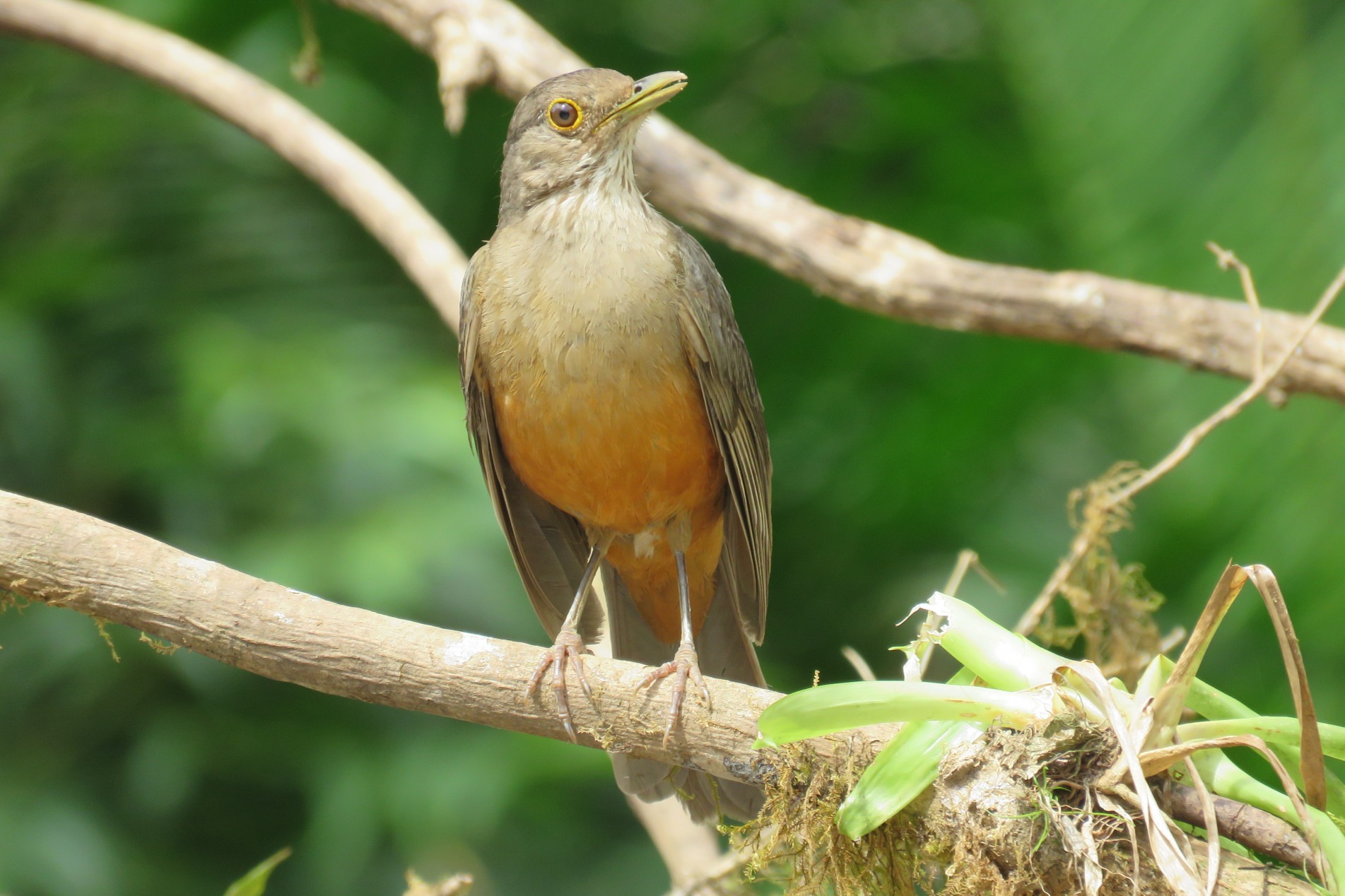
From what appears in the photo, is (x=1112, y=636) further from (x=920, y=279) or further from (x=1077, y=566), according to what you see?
(x=920, y=279)

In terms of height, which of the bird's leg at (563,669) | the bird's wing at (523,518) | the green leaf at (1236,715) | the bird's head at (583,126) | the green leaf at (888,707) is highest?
the bird's head at (583,126)

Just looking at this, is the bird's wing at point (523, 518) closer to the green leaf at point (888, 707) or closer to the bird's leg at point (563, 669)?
the bird's leg at point (563, 669)

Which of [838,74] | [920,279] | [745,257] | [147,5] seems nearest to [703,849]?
[920,279]

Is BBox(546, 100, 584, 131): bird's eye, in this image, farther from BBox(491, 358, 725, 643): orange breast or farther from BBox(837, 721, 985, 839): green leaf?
BBox(837, 721, 985, 839): green leaf

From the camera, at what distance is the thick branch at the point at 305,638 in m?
2.53

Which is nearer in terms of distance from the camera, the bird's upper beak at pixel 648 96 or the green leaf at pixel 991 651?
the green leaf at pixel 991 651

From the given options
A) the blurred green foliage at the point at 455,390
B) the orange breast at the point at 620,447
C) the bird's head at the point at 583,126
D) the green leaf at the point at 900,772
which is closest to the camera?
the green leaf at the point at 900,772

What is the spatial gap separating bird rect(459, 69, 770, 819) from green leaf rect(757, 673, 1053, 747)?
0.91m

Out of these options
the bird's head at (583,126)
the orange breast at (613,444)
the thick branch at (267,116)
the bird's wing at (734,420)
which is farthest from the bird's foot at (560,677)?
the thick branch at (267,116)

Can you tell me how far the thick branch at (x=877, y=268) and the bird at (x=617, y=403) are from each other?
0.98 feet

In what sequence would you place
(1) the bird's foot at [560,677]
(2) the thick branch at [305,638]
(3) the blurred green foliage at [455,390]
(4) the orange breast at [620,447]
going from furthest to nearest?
(3) the blurred green foliage at [455,390] → (4) the orange breast at [620,447] → (1) the bird's foot at [560,677] → (2) the thick branch at [305,638]

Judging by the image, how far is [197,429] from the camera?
6.12 meters

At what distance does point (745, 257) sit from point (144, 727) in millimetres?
4128

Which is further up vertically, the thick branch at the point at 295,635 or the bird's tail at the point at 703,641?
the thick branch at the point at 295,635
